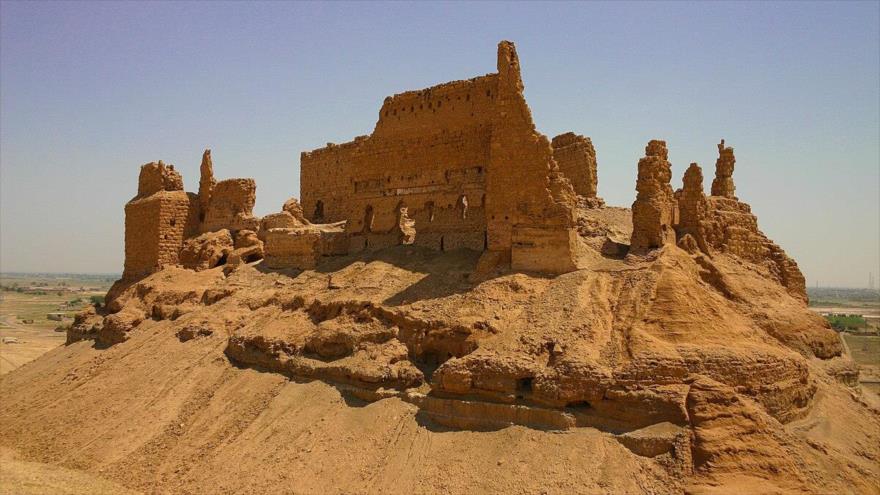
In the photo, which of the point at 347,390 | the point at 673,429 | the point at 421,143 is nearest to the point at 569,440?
the point at 673,429

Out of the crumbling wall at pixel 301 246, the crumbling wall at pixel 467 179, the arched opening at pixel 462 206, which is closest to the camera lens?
the crumbling wall at pixel 467 179

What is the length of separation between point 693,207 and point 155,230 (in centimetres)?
1759

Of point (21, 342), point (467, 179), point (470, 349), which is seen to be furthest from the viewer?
point (21, 342)

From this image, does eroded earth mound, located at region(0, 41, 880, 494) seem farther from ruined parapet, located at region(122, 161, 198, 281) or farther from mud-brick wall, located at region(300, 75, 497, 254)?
ruined parapet, located at region(122, 161, 198, 281)

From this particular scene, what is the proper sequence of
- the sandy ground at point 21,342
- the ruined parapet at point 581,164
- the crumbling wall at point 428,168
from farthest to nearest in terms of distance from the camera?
the sandy ground at point 21,342, the ruined parapet at point 581,164, the crumbling wall at point 428,168

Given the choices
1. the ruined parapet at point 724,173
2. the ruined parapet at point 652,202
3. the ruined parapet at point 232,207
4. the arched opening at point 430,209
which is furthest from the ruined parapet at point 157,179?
the ruined parapet at point 724,173

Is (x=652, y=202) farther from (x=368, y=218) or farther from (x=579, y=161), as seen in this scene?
(x=368, y=218)

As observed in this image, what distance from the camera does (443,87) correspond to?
18.3 m

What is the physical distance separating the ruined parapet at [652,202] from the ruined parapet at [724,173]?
16.9 ft

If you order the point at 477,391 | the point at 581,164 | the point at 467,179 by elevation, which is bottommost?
the point at 477,391

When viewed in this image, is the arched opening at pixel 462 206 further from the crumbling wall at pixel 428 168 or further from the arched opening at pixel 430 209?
the arched opening at pixel 430 209

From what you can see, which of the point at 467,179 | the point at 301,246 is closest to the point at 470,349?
the point at 467,179

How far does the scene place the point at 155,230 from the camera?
74.5ft

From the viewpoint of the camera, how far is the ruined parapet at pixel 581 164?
19.8 m
